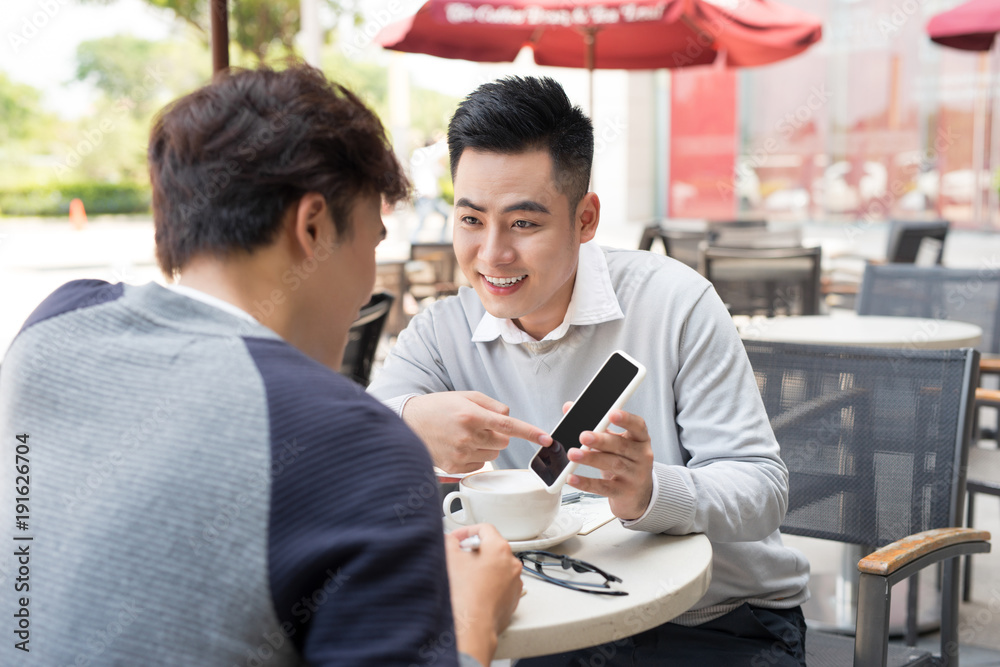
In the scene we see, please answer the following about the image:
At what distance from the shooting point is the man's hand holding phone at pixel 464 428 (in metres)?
1.44

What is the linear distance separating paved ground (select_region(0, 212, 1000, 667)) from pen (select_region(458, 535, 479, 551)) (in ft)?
7.12

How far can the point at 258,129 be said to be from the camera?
944 millimetres

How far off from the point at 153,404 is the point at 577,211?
1142mm

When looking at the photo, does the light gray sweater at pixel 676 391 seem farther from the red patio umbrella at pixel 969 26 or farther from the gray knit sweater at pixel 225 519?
the red patio umbrella at pixel 969 26

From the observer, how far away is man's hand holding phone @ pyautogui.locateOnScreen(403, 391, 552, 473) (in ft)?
4.71

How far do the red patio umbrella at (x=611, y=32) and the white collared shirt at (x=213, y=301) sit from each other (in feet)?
13.7

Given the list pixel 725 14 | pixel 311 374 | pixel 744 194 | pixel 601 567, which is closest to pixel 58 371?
pixel 311 374

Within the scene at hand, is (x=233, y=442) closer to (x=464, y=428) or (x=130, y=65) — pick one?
(x=464, y=428)

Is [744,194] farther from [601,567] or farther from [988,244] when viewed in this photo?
[601,567]

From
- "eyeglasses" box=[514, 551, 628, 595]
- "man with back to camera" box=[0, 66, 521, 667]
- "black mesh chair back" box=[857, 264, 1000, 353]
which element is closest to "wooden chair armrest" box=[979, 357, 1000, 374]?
"black mesh chair back" box=[857, 264, 1000, 353]

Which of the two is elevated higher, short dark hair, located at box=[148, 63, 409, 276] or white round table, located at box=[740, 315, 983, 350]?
short dark hair, located at box=[148, 63, 409, 276]

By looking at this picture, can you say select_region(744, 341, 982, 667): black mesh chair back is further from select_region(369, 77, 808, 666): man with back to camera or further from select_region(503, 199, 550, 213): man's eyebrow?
select_region(503, 199, 550, 213): man's eyebrow

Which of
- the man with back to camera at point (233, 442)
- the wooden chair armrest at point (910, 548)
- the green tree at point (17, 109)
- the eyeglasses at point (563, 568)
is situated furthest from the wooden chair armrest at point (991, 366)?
the green tree at point (17, 109)

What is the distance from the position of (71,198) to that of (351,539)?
71.2ft
